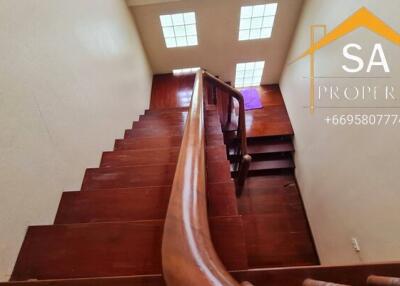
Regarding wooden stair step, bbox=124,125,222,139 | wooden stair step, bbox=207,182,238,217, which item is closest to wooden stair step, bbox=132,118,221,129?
wooden stair step, bbox=124,125,222,139

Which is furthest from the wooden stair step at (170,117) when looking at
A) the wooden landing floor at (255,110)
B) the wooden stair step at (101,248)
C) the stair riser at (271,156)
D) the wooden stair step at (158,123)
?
the wooden stair step at (101,248)

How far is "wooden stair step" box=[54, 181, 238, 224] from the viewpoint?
1.13m

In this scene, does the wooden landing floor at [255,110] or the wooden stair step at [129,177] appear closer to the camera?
the wooden stair step at [129,177]

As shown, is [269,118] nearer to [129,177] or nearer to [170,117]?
Answer: [170,117]

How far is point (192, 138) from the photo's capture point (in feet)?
2.59

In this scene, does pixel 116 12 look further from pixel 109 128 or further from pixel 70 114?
pixel 70 114

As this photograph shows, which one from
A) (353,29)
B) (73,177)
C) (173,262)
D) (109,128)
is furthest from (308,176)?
(173,262)

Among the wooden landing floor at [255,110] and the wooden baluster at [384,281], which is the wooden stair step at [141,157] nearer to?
the wooden baluster at [384,281]

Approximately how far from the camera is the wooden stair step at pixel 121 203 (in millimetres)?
1133

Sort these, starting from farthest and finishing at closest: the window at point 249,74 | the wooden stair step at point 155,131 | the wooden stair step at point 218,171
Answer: the window at point 249,74, the wooden stair step at point 155,131, the wooden stair step at point 218,171

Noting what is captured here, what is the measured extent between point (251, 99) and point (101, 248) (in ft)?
13.8

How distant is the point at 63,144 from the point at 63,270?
841mm

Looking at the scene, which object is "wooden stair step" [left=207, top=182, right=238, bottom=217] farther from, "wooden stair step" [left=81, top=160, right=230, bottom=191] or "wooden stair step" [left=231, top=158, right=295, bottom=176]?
"wooden stair step" [left=231, top=158, right=295, bottom=176]

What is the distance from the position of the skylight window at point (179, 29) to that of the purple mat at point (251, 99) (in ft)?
4.77
